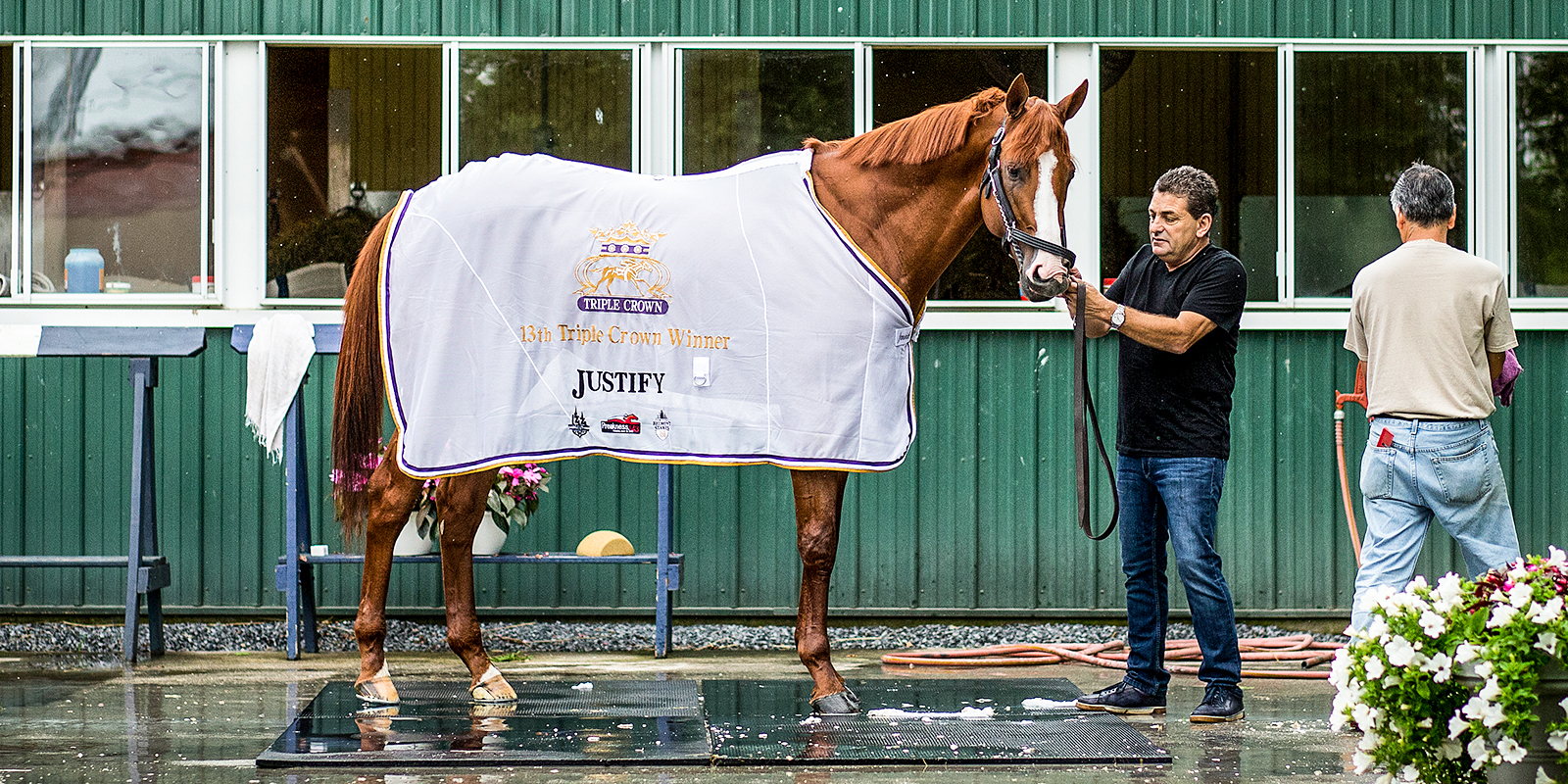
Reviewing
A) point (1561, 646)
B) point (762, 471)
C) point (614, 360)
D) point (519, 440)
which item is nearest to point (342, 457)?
point (519, 440)

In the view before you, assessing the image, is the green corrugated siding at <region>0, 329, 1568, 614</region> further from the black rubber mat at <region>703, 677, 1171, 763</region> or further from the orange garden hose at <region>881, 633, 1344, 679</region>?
the black rubber mat at <region>703, 677, 1171, 763</region>

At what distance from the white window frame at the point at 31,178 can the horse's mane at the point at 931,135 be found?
326cm

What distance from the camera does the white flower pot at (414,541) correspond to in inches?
247

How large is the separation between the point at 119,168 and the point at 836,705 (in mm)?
4232

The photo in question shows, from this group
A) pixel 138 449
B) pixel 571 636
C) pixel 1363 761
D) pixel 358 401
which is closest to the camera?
pixel 1363 761

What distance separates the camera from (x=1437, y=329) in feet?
14.1

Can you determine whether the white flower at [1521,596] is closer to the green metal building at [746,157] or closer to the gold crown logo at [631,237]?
the gold crown logo at [631,237]

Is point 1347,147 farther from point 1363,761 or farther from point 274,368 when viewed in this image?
point 274,368

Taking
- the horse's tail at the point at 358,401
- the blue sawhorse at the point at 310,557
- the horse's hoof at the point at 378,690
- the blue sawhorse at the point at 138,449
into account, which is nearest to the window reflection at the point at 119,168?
the blue sawhorse at the point at 138,449

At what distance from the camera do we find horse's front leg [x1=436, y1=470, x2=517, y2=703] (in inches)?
187

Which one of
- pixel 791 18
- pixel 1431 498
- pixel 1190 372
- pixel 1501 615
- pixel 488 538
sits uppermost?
pixel 791 18

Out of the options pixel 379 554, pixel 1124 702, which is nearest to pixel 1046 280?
pixel 1124 702

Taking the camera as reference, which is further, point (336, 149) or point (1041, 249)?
point (336, 149)

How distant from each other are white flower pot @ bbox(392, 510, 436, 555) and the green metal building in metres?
0.38
